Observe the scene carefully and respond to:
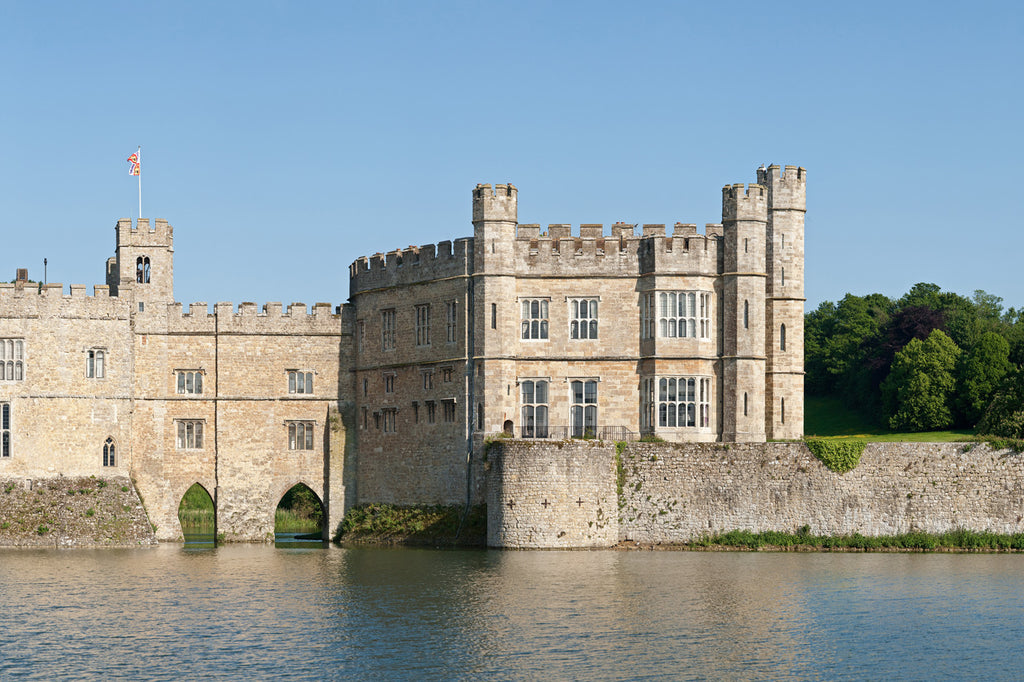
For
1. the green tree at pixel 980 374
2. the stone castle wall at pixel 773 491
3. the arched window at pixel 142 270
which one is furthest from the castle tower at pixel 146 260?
→ the green tree at pixel 980 374

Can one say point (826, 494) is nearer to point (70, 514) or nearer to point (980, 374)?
point (70, 514)

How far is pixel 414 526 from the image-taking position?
61781 mm

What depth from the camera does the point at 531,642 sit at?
119ft

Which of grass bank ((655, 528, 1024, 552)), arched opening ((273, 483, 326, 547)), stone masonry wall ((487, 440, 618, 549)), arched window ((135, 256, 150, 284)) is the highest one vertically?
arched window ((135, 256, 150, 284))

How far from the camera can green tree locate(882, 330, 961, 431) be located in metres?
91.4

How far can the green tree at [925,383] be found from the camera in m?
91.4

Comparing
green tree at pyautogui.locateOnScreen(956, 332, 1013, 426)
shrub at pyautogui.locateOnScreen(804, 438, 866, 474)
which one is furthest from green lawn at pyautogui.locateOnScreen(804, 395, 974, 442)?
shrub at pyautogui.locateOnScreen(804, 438, 866, 474)

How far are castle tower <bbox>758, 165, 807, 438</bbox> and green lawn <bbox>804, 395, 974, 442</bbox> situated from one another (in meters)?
26.3

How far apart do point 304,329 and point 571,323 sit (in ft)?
42.5

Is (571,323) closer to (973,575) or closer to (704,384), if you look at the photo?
(704,384)

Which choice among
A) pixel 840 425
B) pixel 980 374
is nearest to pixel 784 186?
pixel 980 374

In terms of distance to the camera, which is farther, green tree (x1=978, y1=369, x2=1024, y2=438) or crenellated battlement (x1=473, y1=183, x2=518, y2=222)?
crenellated battlement (x1=473, y1=183, x2=518, y2=222)

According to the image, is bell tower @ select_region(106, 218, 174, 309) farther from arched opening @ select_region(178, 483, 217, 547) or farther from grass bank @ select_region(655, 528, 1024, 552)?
grass bank @ select_region(655, 528, 1024, 552)

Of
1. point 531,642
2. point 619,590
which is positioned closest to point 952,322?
point 619,590
